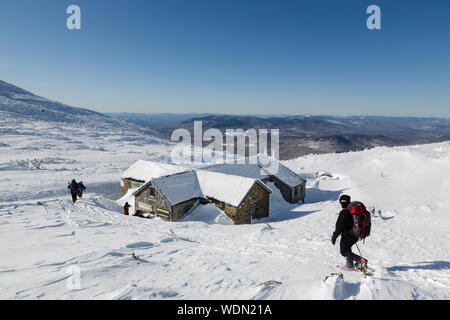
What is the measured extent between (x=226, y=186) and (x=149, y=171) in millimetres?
10384

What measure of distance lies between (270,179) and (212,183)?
9561mm

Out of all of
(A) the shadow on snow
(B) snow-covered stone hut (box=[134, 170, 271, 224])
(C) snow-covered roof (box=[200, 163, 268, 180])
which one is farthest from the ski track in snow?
(C) snow-covered roof (box=[200, 163, 268, 180])

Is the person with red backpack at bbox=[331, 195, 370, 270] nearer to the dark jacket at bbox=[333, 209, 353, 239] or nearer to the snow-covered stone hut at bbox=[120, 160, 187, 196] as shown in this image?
the dark jacket at bbox=[333, 209, 353, 239]

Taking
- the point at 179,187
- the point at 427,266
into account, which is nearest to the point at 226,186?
the point at 179,187

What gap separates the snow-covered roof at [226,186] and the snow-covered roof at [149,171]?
11.8 ft

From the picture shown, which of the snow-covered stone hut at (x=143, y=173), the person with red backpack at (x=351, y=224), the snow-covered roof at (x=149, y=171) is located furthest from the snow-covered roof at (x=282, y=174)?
the person with red backpack at (x=351, y=224)

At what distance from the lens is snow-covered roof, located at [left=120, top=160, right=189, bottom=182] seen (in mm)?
26572

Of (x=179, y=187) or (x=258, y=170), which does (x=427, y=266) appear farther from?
(x=258, y=170)

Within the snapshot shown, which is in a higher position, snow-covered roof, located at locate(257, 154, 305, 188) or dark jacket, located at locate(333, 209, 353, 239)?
dark jacket, located at locate(333, 209, 353, 239)

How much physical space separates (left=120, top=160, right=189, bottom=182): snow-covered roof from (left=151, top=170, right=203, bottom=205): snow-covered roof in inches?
83.8

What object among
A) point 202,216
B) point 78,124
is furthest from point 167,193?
point 78,124

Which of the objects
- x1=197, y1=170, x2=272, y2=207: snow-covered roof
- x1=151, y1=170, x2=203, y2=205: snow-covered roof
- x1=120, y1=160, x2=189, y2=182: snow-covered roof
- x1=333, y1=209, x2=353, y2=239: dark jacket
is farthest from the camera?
x1=120, y1=160, x2=189, y2=182: snow-covered roof

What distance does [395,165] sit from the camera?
31.5 m

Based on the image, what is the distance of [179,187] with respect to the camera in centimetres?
2308
